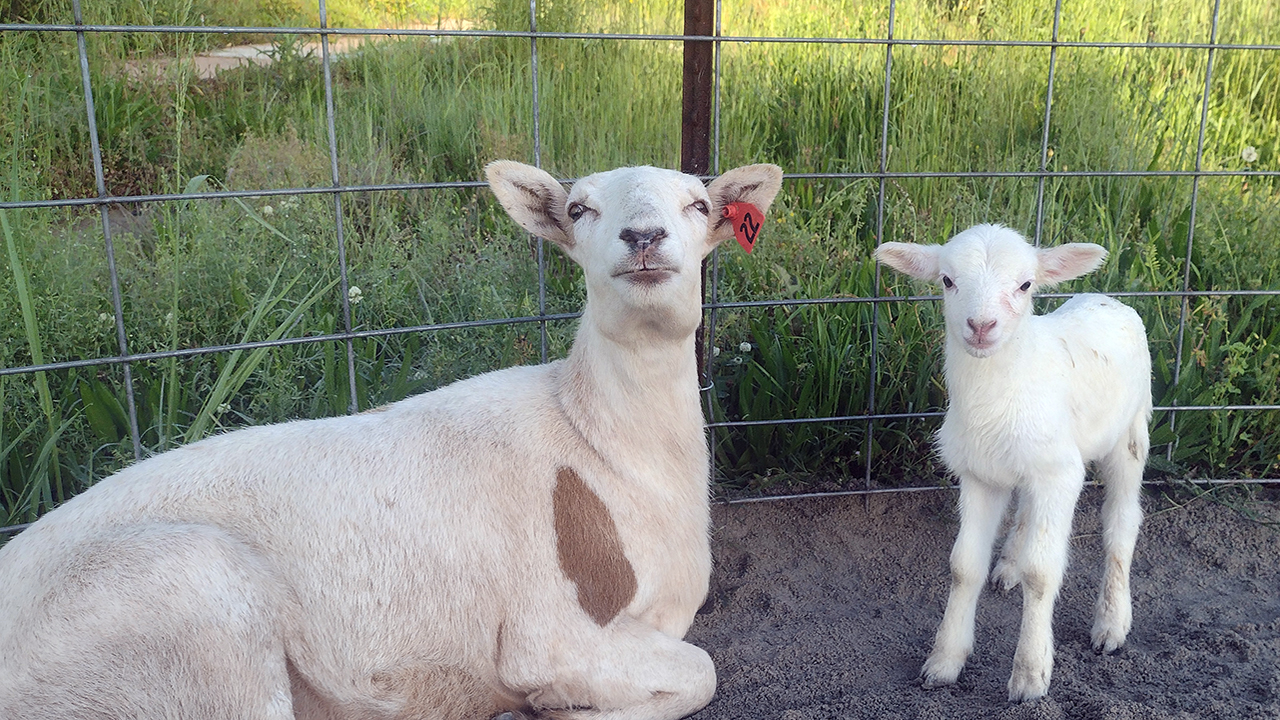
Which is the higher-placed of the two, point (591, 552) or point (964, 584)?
point (591, 552)

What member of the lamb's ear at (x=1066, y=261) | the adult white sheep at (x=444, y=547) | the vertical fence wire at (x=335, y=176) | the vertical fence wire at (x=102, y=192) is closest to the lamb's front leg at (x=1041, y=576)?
the lamb's ear at (x=1066, y=261)

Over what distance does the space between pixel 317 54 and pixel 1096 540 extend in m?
7.04

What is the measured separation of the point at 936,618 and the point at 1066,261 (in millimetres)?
1406

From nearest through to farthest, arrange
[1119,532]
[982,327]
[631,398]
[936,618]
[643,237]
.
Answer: [643,237], [982,327], [631,398], [1119,532], [936,618]

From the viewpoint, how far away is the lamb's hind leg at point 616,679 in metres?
2.97

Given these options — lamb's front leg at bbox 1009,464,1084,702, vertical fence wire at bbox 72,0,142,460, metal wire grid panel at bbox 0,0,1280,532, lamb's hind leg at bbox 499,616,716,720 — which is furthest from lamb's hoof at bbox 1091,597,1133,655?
vertical fence wire at bbox 72,0,142,460

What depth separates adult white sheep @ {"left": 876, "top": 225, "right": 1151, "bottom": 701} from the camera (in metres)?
3.11

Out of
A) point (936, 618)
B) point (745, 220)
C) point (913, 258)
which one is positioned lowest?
point (936, 618)

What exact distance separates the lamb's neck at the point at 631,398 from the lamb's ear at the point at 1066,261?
1.14 meters

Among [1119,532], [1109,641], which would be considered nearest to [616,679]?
[1109,641]

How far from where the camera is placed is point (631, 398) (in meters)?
3.24

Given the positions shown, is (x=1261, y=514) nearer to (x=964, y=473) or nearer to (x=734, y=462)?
(x=964, y=473)

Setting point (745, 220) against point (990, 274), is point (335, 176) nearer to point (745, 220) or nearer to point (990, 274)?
point (745, 220)

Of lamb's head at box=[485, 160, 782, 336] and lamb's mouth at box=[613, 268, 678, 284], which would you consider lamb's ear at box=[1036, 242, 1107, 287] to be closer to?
lamb's head at box=[485, 160, 782, 336]
